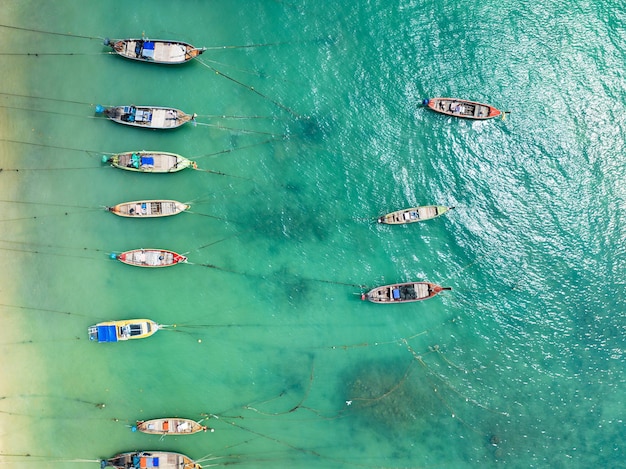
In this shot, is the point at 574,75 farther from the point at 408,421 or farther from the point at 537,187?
the point at 408,421

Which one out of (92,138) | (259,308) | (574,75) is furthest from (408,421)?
(92,138)

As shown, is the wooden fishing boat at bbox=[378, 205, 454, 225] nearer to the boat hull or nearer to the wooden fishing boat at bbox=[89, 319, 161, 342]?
the boat hull

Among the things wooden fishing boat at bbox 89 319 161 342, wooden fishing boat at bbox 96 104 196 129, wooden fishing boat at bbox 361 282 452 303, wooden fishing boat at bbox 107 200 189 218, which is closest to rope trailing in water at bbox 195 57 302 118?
wooden fishing boat at bbox 96 104 196 129

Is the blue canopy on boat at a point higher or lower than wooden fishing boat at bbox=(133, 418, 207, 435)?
higher

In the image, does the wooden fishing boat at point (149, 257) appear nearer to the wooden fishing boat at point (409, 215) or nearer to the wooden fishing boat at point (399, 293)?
the wooden fishing boat at point (399, 293)

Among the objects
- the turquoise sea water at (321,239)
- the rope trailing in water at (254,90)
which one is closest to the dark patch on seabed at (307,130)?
the turquoise sea water at (321,239)

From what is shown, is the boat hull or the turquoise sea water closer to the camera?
the boat hull

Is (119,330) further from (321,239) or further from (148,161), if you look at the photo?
(321,239)
